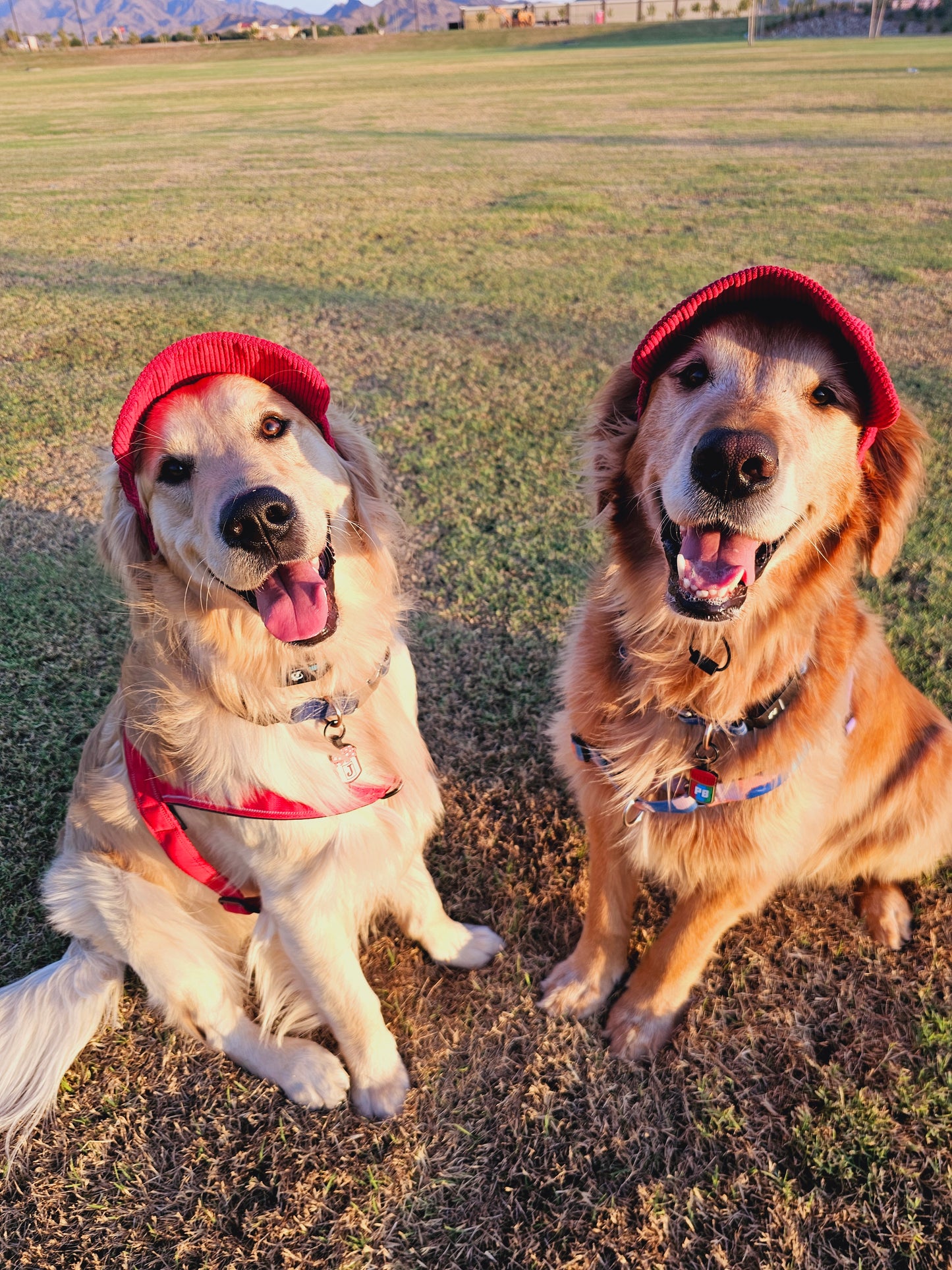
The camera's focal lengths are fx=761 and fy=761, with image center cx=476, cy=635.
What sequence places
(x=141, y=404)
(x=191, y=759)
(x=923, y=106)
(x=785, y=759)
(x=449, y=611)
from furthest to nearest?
(x=923, y=106), (x=449, y=611), (x=785, y=759), (x=191, y=759), (x=141, y=404)

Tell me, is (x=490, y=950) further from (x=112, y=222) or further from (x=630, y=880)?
(x=112, y=222)

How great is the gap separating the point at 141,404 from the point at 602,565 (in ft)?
4.07

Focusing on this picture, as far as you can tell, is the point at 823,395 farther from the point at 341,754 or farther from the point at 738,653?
the point at 341,754

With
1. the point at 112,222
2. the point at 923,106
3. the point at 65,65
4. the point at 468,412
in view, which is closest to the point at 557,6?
the point at 65,65

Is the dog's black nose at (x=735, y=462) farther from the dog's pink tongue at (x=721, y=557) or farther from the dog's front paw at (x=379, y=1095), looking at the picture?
the dog's front paw at (x=379, y=1095)

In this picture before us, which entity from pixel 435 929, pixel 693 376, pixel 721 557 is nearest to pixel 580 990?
pixel 435 929

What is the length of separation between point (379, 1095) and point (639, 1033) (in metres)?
0.74

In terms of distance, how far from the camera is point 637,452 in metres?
1.84

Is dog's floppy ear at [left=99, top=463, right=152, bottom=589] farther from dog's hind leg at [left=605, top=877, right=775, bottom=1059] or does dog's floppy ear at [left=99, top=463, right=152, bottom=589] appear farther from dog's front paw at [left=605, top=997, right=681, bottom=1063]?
dog's front paw at [left=605, top=997, right=681, bottom=1063]

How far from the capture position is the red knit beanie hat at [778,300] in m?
1.56

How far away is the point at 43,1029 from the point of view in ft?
6.37

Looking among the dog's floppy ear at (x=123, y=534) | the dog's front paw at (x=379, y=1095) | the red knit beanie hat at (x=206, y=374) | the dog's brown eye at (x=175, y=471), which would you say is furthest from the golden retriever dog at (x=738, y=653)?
the dog's floppy ear at (x=123, y=534)

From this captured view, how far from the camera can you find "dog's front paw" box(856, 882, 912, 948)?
2.40m

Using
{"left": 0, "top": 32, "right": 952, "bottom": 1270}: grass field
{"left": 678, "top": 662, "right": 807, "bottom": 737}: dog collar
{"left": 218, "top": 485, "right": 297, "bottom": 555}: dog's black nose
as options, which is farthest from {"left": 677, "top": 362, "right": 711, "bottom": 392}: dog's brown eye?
{"left": 0, "top": 32, "right": 952, "bottom": 1270}: grass field
